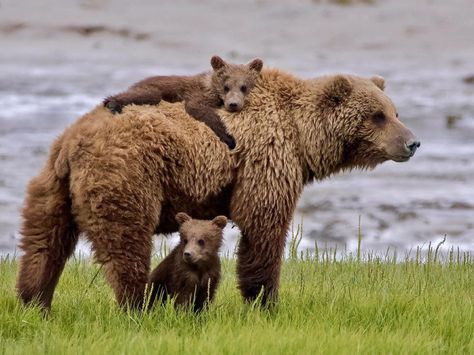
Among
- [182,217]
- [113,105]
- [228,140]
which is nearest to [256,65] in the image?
[228,140]

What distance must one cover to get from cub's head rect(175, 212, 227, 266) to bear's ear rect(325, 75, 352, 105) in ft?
3.95

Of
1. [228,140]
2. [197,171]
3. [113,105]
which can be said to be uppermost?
[113,105]

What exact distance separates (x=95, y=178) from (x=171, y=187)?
575 mm

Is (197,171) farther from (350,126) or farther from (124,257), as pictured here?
(350,126)

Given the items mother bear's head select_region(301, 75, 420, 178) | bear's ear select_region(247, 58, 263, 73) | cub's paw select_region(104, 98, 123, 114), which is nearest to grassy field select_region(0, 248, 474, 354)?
mother bear's head select_region(301, 75, 420, 178)

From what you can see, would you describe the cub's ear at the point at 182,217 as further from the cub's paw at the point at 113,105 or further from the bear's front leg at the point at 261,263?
the cub's paw at the point at 113,105

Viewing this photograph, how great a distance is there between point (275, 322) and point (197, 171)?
1103mm

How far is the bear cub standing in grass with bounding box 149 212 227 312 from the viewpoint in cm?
709

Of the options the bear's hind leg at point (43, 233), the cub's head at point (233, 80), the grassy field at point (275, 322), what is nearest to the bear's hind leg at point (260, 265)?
the grassy field at point (275, 322)

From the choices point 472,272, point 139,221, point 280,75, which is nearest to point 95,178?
point 139,221

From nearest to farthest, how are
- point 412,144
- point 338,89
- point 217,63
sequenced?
point 412,144, point 338,89, point 217,63

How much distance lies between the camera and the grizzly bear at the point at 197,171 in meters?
6.74

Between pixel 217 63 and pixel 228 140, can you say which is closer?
pixel 228 140

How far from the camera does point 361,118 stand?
7.63m
